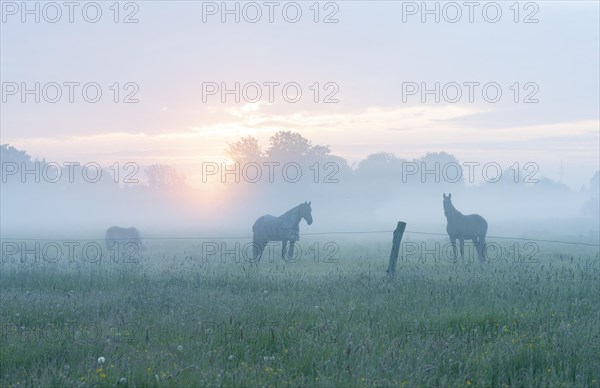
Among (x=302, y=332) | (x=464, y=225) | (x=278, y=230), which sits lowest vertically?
(x=302, y=332)

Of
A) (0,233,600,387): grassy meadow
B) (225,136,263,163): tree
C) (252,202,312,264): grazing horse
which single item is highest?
(225,136,263,163): tree

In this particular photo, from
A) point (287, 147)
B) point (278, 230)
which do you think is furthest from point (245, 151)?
point (278, 230)

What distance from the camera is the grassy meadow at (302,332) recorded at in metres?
6.20

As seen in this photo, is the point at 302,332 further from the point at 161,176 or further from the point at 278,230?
the point at 161,176

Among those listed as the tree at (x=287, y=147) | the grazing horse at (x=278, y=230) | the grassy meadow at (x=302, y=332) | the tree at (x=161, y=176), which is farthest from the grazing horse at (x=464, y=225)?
the tree at (x=161, y=176)

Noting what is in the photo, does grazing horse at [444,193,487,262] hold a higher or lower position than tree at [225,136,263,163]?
lower

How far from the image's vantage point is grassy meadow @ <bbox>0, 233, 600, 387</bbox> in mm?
6199

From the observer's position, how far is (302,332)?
770cm

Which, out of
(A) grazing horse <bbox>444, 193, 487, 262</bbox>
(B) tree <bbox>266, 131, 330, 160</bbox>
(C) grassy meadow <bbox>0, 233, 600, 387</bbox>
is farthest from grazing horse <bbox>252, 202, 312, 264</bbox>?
(B) tree <bbox>266, 131, 330, 160</bbox>

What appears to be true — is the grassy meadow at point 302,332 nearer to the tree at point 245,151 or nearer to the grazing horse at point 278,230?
the grazing horse at point 278,230

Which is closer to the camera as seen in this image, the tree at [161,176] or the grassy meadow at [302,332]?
the grassy meadow at [302,332]

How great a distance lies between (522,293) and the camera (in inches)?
419

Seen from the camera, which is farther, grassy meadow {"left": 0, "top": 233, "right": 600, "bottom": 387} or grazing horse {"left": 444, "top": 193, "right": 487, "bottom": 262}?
grazing horse {"left": 444, "top": 193, "right": 487, "bottom": 262}

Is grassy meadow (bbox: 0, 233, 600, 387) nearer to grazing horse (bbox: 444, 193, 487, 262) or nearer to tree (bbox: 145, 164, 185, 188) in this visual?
grazing horse (bbox: 444, 193, 487, 262)
